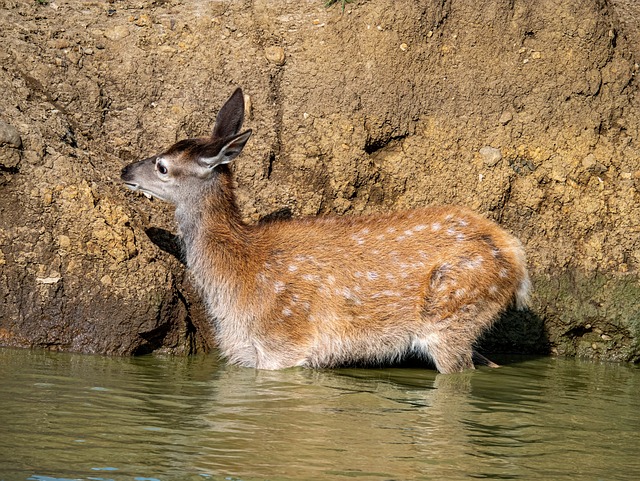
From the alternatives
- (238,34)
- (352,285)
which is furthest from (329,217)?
(238,34)

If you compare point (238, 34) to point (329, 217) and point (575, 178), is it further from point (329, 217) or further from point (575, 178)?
point (575, 178)

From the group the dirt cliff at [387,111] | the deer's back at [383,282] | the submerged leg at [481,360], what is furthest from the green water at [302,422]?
the dirt cliff at [387,111]

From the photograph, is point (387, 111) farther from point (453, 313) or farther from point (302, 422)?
point (302, 422)

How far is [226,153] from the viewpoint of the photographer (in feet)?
31.6

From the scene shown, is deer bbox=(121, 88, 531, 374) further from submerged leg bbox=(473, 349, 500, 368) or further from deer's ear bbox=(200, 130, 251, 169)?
submerged leg bbox=(473, 349, 500, 368)

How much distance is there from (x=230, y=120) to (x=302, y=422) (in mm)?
3763

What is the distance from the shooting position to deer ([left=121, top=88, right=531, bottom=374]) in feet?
30.8

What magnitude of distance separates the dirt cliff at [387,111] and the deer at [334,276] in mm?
620

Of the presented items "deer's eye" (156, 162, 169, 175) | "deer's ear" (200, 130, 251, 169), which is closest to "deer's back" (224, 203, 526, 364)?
"deer's ear" (200, 130, 251, 169)

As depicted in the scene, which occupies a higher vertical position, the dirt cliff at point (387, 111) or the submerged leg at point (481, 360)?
the dirt cliff at point (387, 111)

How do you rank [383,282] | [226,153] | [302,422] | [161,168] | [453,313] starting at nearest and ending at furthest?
[302,422]
[453,313]
[383,282]
[226,153]
[161,168]

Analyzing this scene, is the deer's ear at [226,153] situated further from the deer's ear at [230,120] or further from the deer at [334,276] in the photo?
the deer's ear at [230,120]

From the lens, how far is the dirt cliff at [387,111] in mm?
10617

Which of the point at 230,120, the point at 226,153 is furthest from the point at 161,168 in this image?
the point at 230,120
